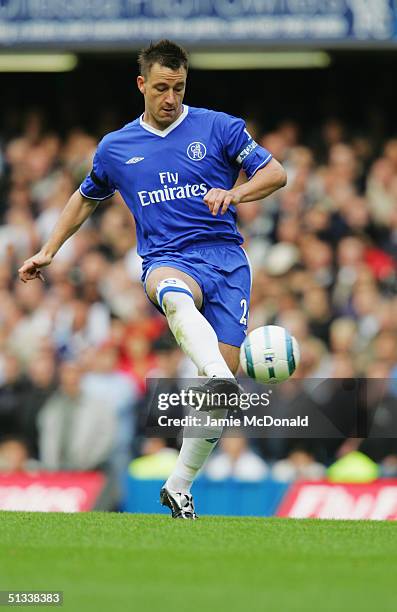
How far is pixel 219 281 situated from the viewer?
7.95m

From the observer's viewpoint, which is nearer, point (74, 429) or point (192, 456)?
point (192, 456)

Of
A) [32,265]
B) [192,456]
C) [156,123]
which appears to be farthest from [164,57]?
[192,456]

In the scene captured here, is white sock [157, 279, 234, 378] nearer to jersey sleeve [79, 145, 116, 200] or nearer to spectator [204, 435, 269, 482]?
jersey sleeve [79, 145, 116, 200]

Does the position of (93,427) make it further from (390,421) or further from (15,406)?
(390,421)

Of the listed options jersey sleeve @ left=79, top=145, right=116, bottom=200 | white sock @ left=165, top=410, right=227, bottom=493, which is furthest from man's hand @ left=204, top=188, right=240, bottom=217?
white sock @ left=165, top=410, right=227, bottom=493

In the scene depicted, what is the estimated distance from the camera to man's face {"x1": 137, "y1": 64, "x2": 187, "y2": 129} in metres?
7.80

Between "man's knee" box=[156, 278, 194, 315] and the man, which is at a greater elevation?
the man

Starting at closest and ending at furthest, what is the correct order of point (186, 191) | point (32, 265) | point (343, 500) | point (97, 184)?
point (186, 191)
point (32, 265)
point (97, 184)
point (343, 500)

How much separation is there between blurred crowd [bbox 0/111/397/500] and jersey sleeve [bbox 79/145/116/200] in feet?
13.6

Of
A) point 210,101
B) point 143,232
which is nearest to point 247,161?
point 143,232

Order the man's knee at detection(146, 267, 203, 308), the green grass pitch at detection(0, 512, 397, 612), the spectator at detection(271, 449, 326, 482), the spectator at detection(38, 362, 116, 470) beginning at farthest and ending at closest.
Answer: the spectator at detection(38, 362, 116, 470)
the spectator at detection(271, 449, 326, 482)
the man's knee at detection(146, 267, 203, 308)
the green grass pitch at detection(0, 512, 397, 612)

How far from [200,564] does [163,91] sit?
10.3 feet

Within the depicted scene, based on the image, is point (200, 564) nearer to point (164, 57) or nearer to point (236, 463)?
point (164, 57)

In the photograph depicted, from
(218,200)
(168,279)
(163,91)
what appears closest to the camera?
(218,200)
